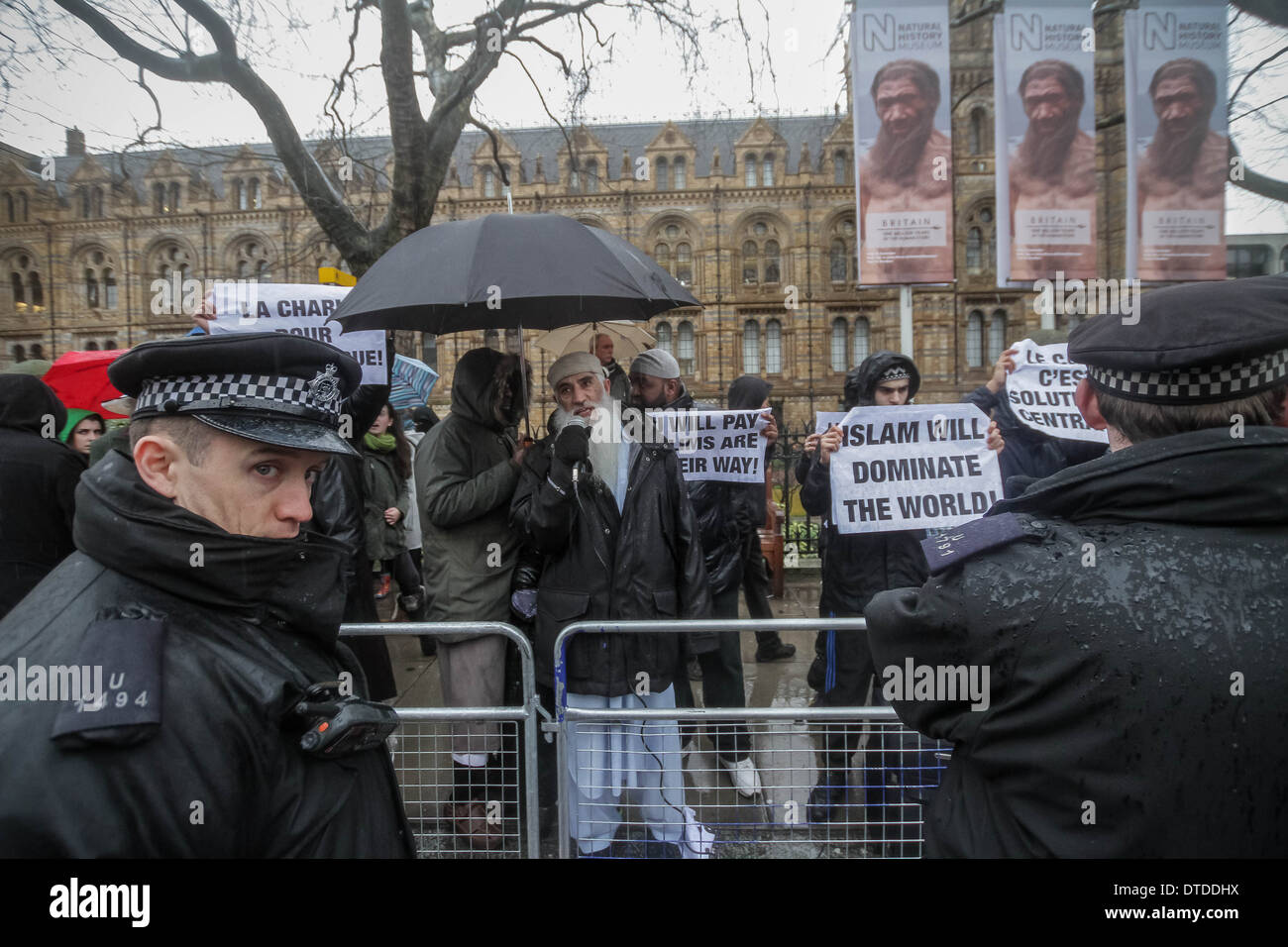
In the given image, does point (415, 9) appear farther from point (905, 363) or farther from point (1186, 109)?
point (1186, 109)

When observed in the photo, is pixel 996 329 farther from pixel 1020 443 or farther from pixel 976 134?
pixel 1020 443

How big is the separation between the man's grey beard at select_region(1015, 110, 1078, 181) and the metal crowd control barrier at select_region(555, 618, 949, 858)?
7.27 meters

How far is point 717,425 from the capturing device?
489 cm

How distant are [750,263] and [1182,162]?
102 feet

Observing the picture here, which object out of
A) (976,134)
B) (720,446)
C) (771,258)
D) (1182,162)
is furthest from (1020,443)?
(771,258)

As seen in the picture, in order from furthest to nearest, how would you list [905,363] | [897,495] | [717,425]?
[717,425] < [905,363] < [897,495]

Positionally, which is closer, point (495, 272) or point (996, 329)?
point (495, 272)

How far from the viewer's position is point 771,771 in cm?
304

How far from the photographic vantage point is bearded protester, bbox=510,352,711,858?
322 cm

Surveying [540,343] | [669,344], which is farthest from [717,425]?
[669,344]

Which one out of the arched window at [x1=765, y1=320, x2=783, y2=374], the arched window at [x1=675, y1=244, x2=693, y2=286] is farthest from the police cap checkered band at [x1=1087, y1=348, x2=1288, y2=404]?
the arched window at [x1=675, y1=244, x2=693, y2=286]

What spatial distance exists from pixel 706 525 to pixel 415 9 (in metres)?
7.00

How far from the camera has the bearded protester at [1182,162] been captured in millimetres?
7628

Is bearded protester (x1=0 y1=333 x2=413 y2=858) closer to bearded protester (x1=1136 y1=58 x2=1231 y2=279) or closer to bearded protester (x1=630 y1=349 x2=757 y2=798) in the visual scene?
bearded protester (x1=630 y1=349 x2=757 y2=798)
